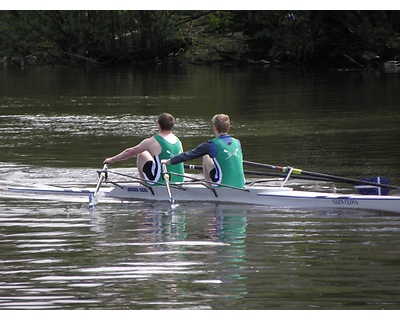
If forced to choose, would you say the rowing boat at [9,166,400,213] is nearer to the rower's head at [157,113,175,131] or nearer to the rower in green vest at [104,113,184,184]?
the rower in green vest at [104,113,184,184]

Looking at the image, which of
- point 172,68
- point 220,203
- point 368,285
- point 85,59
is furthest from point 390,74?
point 368,285

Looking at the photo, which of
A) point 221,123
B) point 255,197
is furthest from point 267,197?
point 221,123

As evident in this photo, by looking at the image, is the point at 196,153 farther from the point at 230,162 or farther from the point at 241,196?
the point at 241,196

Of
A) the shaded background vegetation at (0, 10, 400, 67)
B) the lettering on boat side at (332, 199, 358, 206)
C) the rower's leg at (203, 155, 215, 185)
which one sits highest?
the shaded background vegetation at (0, 10, 400, 67)

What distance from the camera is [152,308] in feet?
27.2

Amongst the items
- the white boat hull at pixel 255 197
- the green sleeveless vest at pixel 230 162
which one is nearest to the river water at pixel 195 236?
the white boat hull at pixel 255 197

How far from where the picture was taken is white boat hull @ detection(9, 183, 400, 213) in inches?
525

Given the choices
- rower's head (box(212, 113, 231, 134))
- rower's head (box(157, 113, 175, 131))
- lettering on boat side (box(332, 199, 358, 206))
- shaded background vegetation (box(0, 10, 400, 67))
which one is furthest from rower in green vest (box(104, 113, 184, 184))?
shaded background vegetation (box(0, 10, 400, 67))

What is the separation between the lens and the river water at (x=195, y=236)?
874cm

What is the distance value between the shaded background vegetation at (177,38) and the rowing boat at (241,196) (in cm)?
4402

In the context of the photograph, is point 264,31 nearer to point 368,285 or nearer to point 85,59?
point 85,59

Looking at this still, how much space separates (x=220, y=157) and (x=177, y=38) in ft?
175

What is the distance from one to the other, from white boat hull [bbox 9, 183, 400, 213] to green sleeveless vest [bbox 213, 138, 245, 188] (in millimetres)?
149

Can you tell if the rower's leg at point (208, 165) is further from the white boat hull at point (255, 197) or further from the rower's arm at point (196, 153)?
the rower's arm at point (196, 153)
